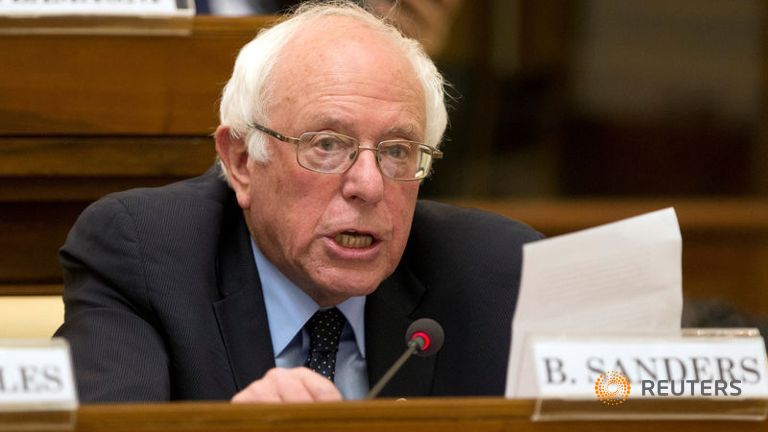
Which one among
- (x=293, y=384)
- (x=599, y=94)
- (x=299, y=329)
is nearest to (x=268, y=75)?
(x=299, y=329)

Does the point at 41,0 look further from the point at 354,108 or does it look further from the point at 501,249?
the point at 501,249

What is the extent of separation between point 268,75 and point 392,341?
0.44m

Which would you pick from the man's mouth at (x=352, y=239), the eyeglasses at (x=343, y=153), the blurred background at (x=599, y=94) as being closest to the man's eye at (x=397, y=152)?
the eyeglasses at (x=343, y=153)

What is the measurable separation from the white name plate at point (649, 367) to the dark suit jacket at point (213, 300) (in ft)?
1.94

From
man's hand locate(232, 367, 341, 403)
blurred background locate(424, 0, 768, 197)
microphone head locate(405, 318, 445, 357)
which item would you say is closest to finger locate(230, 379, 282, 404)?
man's hand locate(232, 367, 341, 403)

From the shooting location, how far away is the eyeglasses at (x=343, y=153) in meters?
1.94

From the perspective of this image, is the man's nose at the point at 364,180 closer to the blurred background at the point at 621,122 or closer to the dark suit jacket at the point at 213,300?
the dark suit jacket at the point at 213,300

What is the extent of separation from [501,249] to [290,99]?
428 mm

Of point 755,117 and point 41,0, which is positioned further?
point 755,117

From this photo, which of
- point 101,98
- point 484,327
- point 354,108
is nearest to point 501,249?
point 484,327

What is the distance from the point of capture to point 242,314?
197 cm

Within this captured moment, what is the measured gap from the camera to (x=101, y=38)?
2.19 meters

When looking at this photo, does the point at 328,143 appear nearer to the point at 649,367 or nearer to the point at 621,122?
the point at 649,367

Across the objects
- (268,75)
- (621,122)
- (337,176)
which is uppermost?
(268,75)
